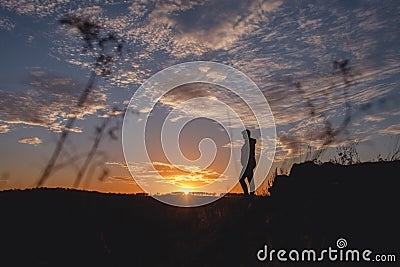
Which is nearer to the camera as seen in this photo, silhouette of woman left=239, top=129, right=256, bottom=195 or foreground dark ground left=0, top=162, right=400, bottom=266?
foreground dark ground left=0, top=162, right=400, bottom=266

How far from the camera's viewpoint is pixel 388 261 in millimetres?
6910

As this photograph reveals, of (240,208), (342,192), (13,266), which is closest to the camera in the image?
(13,266)

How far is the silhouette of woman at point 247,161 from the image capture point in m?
11.8

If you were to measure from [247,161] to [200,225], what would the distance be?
4.55 metres

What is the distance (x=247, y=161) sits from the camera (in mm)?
11969

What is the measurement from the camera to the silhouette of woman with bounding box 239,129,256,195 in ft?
38.9

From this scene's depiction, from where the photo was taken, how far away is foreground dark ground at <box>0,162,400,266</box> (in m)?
6.60

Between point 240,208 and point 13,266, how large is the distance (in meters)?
4.65

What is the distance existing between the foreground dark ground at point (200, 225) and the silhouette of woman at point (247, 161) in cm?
285

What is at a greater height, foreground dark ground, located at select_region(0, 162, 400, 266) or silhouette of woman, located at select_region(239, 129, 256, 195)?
silhouette of woman, located at select_region(239, 129, 256, 195)

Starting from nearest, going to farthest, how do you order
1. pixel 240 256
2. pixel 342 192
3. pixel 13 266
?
pixel 13 266 < pixel 240 256 < pixel 342 192

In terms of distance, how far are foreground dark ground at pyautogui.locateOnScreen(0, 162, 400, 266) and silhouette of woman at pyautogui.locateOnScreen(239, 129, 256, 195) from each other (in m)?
2.85

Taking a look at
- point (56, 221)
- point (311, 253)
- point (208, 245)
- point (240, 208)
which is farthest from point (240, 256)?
point (56, 221)

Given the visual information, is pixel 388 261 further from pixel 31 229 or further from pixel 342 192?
pixel 31 229
